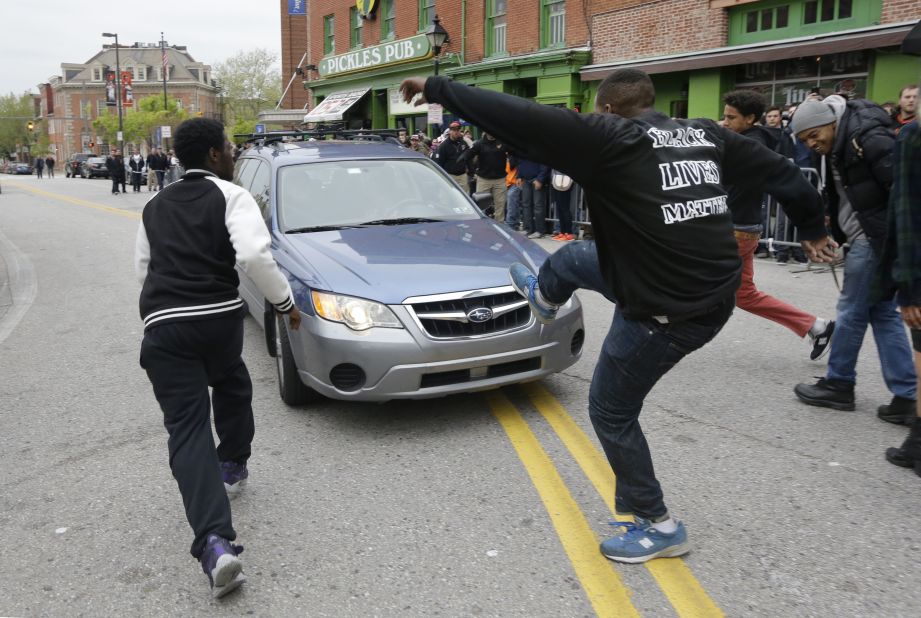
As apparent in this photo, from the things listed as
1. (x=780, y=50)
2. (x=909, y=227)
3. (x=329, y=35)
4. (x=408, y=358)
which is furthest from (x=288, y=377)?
(x=329, y=35)

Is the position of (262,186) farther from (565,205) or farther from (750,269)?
(565,205)

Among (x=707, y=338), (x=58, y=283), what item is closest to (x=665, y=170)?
(x=707, y=338)

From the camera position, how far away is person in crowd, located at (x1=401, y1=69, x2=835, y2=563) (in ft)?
9.14

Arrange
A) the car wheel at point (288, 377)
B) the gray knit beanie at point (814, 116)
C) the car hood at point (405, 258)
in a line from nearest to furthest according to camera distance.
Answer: the gray knit beanie at point (814, 116) < the car hood at point (405, 258) < the car wheel at point (288, 377)

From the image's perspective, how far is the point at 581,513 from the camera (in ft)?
12.4

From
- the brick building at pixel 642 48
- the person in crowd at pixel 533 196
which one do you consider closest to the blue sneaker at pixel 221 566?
the person in crowd at pixel 533 196

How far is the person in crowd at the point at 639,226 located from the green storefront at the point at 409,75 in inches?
570

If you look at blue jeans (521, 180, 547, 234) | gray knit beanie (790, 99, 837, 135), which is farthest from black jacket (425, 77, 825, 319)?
blue jeans (521, 180, 547, 234)

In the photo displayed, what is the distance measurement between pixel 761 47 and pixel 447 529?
45.4ft

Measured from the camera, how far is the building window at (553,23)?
20.6 metres

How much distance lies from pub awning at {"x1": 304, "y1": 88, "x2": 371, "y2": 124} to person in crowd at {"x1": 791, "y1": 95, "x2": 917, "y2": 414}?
87.4ft

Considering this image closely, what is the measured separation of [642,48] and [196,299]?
16.5 metres

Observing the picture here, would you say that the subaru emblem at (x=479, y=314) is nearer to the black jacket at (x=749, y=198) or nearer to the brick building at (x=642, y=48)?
the black jacket at (x=749, y=198)

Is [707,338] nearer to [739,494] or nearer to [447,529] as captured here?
[739,494]
